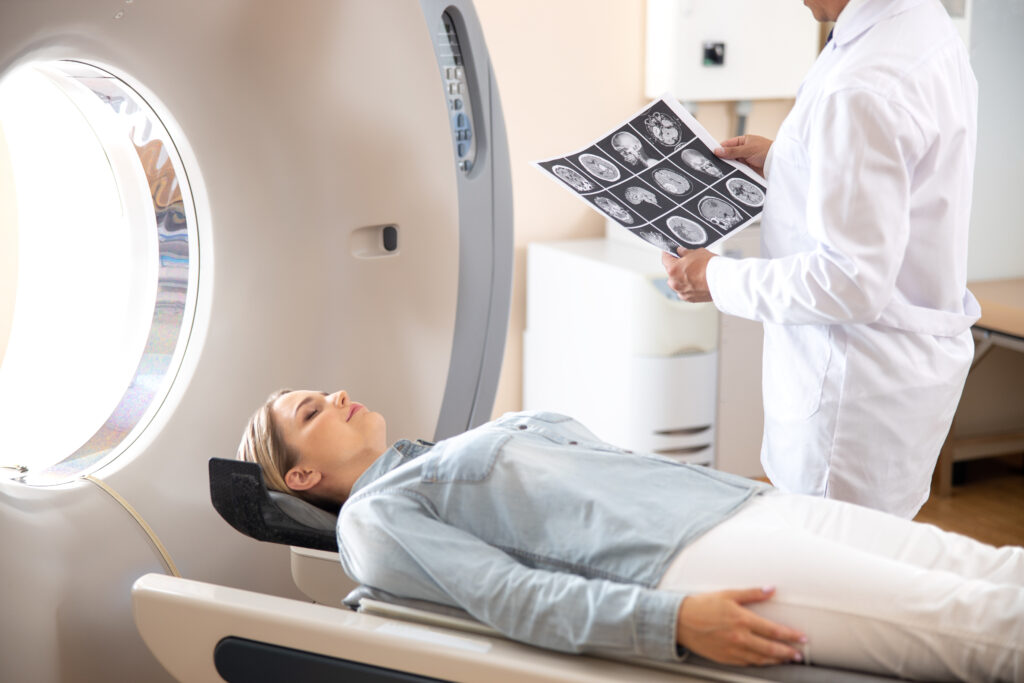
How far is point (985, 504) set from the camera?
2910 mm

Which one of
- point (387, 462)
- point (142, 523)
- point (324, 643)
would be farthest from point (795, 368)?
point (142, 523)

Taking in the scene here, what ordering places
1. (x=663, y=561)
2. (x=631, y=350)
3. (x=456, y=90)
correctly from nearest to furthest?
1. (x=663, y=561)
2. (x=456, y=90)
3. (x=631, y=350)

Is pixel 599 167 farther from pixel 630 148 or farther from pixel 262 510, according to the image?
pixel 262 510

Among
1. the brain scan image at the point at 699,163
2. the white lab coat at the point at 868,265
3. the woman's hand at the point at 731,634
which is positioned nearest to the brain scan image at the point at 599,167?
the brain scan image at the point at 699,163

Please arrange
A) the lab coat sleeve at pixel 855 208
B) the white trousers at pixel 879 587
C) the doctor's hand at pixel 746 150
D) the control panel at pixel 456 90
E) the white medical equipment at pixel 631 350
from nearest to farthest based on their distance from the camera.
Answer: the white trousers at pixel 879 587, the lab coat sleeve at pixel 855 208, the doctor's hand at pixel 746 150, the control panel at pixel 456 90, the white medical equipment at pixel 631 350

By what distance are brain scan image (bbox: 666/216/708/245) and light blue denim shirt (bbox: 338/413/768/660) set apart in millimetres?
332

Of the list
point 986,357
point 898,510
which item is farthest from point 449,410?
point 986,357

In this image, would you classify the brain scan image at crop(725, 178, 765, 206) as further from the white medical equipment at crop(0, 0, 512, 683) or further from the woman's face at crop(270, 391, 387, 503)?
the woman's face at crop(270, 391, 387, 503)

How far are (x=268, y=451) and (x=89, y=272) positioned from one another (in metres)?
0.53

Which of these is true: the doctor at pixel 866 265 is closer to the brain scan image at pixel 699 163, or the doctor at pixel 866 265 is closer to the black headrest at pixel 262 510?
the brain scan image at pixel 699 163

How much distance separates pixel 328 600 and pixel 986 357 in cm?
237

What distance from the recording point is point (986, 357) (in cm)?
312

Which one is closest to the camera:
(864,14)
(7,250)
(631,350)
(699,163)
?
(864,14)

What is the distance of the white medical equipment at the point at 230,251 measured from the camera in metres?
1.43
